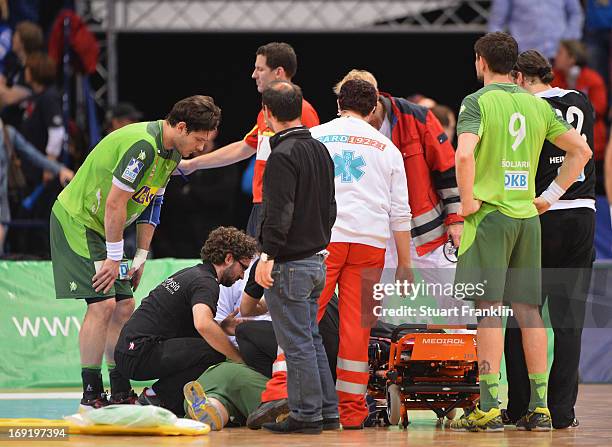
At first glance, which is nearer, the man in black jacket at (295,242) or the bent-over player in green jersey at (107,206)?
the man in black jacket at (295,242)

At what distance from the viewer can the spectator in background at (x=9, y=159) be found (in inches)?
435

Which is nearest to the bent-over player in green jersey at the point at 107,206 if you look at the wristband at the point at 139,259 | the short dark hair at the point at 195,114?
the short dark hair at the point at 195,114

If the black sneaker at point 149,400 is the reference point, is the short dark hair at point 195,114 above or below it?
above

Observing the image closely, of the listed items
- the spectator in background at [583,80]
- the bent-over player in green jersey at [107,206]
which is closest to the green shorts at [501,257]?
the bent-over player in green jersey at [107,206]

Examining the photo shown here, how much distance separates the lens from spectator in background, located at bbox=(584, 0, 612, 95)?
12.2 m

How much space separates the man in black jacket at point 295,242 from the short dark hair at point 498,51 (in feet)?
3.27

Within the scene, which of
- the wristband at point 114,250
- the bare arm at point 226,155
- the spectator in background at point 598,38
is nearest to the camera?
the wristband at point 114,250

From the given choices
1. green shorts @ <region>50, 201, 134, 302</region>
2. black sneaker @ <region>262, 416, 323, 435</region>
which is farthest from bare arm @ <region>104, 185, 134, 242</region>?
black sneaker @ <region>262, 416, 323, 435</region>

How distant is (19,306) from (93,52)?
3332mm

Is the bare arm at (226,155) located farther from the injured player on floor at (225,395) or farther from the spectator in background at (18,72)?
the spectator in background at (18,72)

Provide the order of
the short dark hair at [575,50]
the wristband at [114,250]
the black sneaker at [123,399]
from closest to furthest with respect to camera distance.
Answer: the wristband at [114,250] → the black sneaker at [123,399] → the short dark hair at [575,50]

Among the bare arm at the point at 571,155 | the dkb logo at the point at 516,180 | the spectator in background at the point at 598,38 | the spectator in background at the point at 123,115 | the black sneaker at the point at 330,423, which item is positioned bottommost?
the black sneaker at the point at 330,423

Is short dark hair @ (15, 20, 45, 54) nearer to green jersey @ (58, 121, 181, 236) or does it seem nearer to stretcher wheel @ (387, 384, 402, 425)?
green jersey @ (58, 121, 181, 236)

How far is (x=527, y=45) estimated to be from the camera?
476 inches
